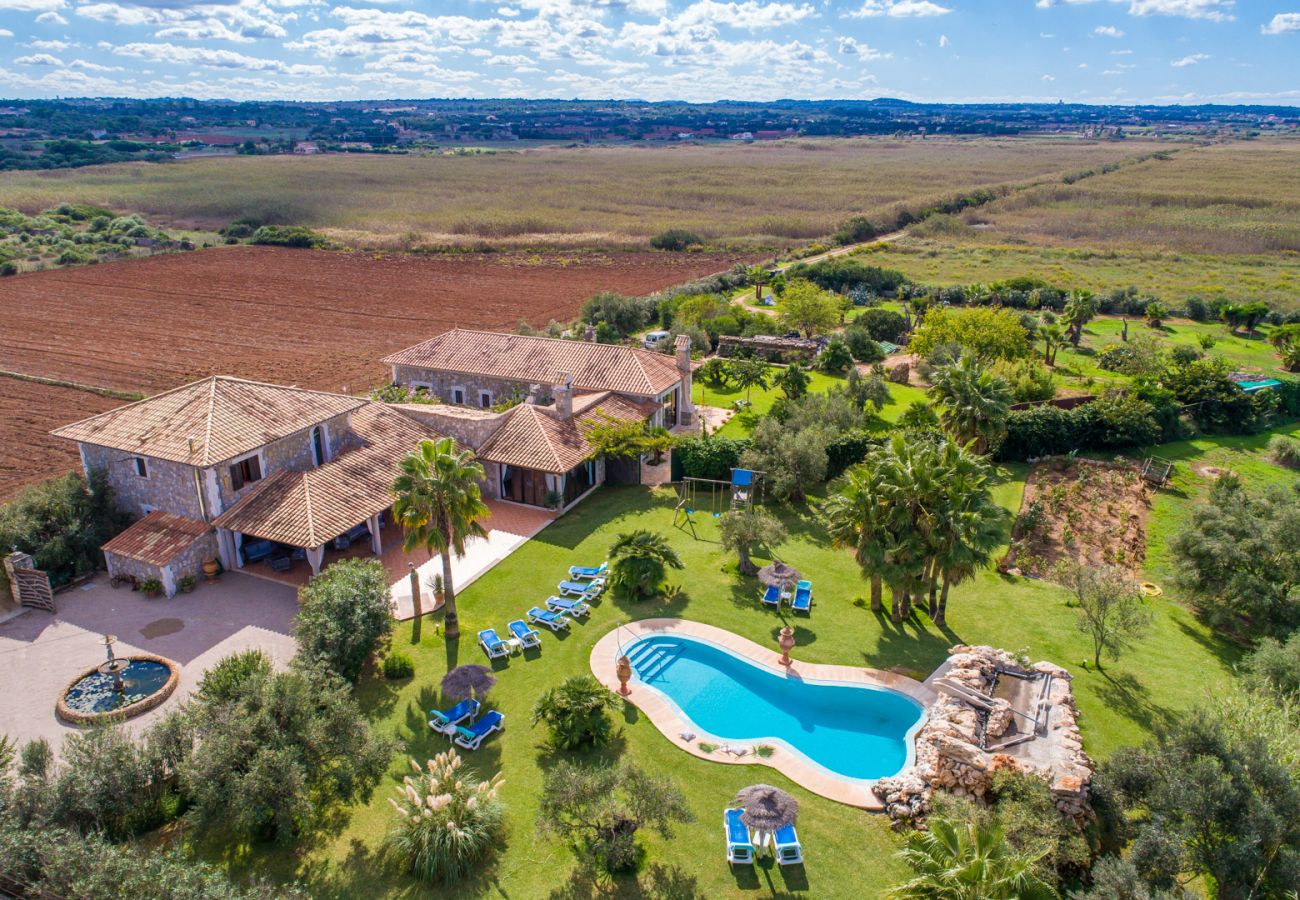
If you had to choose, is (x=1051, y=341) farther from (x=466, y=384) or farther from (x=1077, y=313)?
(x=466, y=384)

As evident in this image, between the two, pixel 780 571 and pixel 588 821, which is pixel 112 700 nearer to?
pixel 588 821

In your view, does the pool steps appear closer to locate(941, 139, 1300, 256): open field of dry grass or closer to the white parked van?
the white parked van

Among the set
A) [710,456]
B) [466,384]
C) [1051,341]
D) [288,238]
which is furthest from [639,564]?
[288,238]

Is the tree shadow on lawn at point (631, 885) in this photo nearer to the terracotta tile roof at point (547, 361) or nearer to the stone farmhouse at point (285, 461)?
the stone farmhouse at point (285, 461)

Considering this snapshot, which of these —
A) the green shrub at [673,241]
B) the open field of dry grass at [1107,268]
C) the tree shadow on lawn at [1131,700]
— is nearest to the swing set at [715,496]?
the tree shadow on lawn at [1131,700]

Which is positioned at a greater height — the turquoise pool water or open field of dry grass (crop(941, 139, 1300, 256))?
open field of dry grass (crop(941, 139, 1300, 256))

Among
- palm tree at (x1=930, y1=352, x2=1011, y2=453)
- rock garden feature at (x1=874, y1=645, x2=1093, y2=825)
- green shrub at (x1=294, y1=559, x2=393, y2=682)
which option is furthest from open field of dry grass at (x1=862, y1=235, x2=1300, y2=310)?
green shrub at (x1=294, y1=559, x2=393, y2=682)

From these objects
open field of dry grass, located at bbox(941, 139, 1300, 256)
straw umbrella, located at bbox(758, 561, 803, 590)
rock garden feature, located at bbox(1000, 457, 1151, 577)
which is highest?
open field of dry grass, located at bbox(941, 139, 1300, 256)
